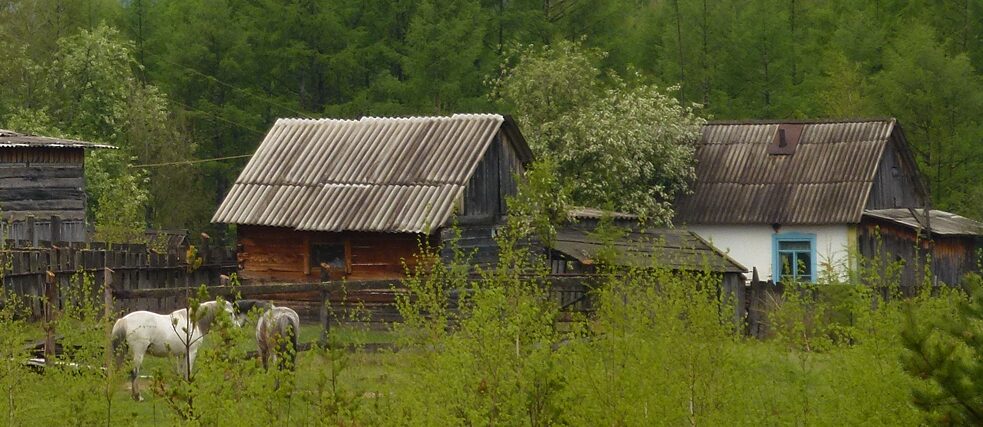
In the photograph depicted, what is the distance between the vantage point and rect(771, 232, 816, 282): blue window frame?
120 ft

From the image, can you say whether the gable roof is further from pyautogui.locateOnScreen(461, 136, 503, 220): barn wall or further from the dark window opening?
the dark window opening

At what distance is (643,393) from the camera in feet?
34.5

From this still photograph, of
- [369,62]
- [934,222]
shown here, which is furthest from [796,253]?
[369,62]

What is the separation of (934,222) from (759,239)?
14.1 feet

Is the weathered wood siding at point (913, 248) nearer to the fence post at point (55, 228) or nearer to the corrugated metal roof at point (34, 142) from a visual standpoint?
the corrugated metal roof at point (34, 142)

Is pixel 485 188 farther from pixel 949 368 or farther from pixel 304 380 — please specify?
pixel 949 368

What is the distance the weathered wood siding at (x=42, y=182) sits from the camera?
34.0 m

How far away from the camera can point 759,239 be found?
3747cm

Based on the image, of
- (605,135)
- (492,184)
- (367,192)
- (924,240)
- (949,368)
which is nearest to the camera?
(949,368)

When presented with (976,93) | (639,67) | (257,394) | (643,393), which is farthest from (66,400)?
(639,67)

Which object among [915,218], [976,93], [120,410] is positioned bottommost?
[120,410]

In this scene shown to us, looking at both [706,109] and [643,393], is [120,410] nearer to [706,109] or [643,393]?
[643,393]

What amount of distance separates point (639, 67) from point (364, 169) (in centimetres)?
3832

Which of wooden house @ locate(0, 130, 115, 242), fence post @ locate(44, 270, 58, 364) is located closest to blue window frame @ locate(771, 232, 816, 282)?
wooden house @ locate(0, 130, 115, 242)
